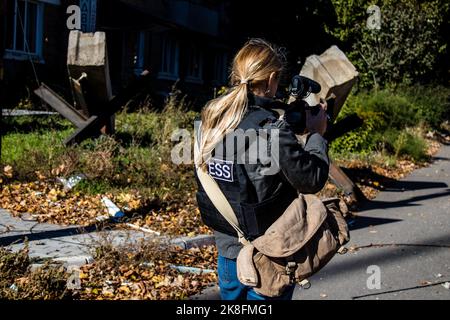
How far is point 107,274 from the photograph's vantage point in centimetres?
551

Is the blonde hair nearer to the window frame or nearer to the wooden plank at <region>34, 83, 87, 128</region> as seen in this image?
the wooden plank at <region>34, 83, 87, 128</region>

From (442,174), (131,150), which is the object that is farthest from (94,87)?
(442,174)

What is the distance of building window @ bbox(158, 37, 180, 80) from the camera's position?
25516 millimetres

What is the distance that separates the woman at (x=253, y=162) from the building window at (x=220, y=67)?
26.9 meters

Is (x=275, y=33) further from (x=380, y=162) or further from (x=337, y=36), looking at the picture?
(x=380, y=162)

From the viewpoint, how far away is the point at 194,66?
2836 cm

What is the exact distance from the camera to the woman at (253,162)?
2.87 metres

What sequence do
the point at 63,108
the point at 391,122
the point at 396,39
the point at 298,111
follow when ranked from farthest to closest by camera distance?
the point at 396,39 → the point at 391,122 → the point at 63,108 → the point at 298,111

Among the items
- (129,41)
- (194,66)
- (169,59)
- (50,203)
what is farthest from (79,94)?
(194,66)

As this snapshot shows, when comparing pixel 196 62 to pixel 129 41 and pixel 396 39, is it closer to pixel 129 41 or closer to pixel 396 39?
pixel 129 41

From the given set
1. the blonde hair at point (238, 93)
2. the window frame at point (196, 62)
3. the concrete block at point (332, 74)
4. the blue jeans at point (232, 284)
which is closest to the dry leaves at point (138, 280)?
the blue jeans at point (232, 284)

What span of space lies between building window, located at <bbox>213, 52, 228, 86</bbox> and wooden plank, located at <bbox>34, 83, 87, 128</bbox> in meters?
19.4

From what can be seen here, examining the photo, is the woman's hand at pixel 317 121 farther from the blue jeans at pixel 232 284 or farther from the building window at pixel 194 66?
the building window at pixel 194 66

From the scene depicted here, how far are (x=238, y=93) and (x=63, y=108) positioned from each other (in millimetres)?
7979
